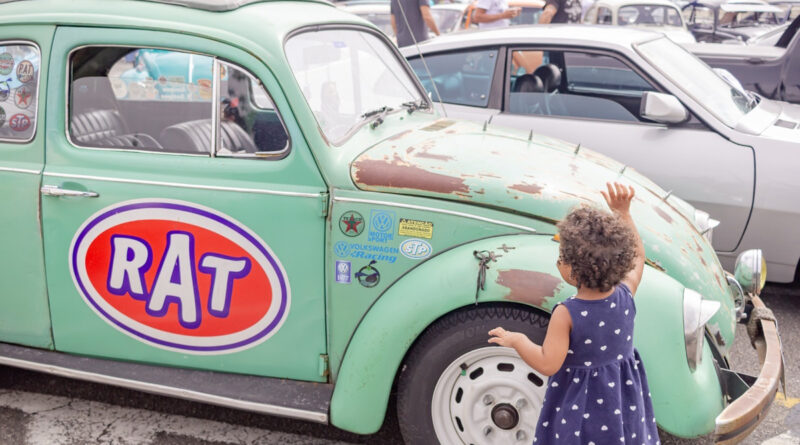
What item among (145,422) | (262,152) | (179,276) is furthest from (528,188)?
(145,422)

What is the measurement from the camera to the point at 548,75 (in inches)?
203

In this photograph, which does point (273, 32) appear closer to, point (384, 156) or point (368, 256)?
point (384, 156)

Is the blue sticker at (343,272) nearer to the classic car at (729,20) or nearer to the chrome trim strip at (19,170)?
the chrome trim strip at (19,170)

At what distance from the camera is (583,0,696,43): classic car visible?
43.9 ft

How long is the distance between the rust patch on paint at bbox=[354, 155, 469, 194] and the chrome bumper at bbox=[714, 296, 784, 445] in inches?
45.2

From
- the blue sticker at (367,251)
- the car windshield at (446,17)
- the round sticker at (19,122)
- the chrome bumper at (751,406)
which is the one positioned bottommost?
the chrome bumper at (751,406)

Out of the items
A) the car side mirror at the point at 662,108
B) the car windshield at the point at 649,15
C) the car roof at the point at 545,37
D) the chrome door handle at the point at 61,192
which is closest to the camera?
the chrome door handle at the point at 61,192

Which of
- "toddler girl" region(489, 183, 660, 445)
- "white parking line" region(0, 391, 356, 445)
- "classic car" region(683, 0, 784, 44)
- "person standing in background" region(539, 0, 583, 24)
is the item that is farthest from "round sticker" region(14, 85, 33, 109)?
"classic car" region(683, 0, 784, 44)

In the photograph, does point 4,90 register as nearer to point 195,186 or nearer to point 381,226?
point 195,186

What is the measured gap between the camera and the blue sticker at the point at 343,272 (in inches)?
110

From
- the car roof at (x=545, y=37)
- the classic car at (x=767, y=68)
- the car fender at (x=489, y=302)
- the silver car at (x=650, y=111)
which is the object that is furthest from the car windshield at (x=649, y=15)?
the car fender at (x=489, y=302)

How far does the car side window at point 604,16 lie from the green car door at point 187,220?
11.5 m

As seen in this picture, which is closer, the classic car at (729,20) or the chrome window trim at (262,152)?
the chrome window trim at (262,152)

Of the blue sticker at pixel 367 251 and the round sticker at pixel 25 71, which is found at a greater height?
the round sticker at pixel 25 71
